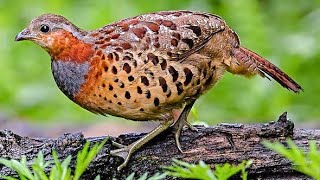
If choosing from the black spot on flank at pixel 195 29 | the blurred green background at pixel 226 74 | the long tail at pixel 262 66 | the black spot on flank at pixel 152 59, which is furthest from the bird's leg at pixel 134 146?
the blurred green background at pixel 226 74

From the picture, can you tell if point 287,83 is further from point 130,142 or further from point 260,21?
point 260,21

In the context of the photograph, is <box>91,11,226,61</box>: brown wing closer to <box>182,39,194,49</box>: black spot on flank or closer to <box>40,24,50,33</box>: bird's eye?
<box>182,39,194,49</box>: black spot on flank

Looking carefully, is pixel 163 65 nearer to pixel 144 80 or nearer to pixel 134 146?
pixel 144 80

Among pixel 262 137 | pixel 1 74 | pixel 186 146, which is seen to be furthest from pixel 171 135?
pixel 1 74

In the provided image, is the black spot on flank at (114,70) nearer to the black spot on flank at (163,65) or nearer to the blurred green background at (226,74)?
the black spot on flank at (163,65)

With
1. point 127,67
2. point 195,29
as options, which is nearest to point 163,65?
point 127,67
